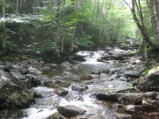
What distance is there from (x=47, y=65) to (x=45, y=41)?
14.5 feet

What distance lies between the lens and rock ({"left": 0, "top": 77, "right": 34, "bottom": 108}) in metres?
7.52

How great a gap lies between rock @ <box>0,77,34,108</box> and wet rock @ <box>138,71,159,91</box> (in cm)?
418

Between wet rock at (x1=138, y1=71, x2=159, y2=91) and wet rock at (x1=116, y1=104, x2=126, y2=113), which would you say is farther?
wet rock at (x1=138, y1=71, x2=159, y2=91)

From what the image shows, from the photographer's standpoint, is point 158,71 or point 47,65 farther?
point 47,65

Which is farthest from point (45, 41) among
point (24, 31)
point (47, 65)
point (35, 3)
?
point (35, 3)

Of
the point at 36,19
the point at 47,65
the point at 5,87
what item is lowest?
the point at 47,65

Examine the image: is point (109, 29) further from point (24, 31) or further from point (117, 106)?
point (117, 106)

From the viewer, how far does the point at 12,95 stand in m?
7.62

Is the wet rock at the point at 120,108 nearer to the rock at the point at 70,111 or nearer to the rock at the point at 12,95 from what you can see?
the rock at the point at 70,111

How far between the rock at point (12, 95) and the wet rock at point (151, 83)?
418 cm

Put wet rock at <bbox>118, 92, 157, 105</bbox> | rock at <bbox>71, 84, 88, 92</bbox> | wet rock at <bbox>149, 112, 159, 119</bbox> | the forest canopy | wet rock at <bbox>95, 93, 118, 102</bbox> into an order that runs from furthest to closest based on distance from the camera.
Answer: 1. the forest canopy
2. rock at <bbox>71, 84, 88, 92</bbox>
3. wet rock at <bbox>95, 93, 118, 102</bbox>
4. wet rock at <bbox>118, 92, 157, 105</bbox>
5. wet rock at <bbox>149, 112, 159, 119</bbox>

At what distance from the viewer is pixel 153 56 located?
16156mm

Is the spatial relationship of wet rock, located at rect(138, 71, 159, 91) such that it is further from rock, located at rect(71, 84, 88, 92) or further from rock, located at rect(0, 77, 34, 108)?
rock, located at rect(0, 77, 34, 108)

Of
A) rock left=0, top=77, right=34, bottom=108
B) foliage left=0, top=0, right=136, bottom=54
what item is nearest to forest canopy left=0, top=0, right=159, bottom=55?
foliage left=0, top=0, right=136, bottom=54
